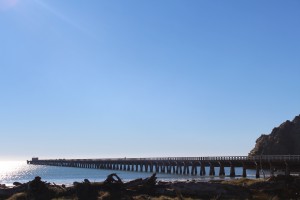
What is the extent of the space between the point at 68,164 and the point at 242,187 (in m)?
156

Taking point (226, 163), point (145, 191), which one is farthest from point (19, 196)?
point (226, 163)

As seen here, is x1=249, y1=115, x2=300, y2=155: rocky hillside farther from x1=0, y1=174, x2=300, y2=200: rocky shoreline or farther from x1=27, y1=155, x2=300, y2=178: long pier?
x1=0, y1=174, x2=300, y2=200: rocky shoreline

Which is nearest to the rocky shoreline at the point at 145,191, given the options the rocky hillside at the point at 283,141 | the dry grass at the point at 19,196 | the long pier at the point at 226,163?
the dry grass at the point at 19,196

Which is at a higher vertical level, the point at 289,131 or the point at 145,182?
the point at 289,131

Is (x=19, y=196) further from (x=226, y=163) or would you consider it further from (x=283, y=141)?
(x=283, y=141)

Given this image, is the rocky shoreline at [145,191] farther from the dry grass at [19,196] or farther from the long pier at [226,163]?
the long pier at [226,163]

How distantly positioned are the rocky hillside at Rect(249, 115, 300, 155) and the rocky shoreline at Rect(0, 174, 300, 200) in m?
109

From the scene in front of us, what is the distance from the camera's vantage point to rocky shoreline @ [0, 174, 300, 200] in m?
23.6

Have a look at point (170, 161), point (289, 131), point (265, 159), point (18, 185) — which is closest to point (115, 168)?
point (170, 161)

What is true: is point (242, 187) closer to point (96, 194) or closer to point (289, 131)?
point (96, 194)

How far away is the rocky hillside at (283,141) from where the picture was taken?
13182cm

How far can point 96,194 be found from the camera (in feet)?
76.6

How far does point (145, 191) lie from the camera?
82.6 feet

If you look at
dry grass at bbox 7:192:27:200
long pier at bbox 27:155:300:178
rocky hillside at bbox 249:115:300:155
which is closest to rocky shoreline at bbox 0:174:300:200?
dry grass at bbox 7:192:27:200
